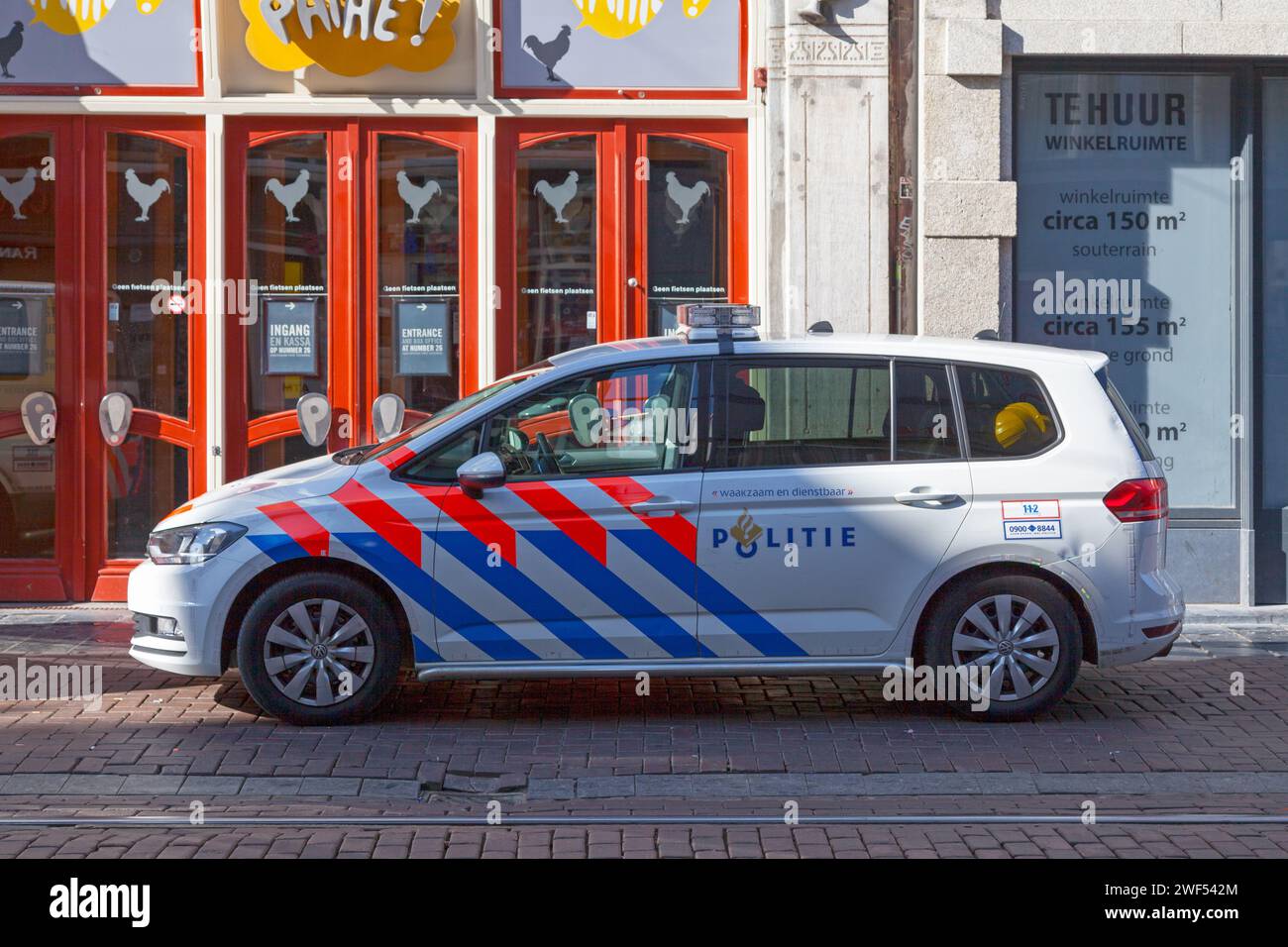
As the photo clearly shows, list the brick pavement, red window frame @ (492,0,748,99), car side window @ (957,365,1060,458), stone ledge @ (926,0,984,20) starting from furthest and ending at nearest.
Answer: red window frame @ (492,0,748,99)
stone ledge @ (926,0,984,20)
car side window @ (957,365,1060,458)
the brick pavement

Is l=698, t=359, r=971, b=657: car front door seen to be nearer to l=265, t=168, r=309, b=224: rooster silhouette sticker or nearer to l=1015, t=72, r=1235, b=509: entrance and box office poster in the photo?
l=1015, t=72, r=1235, b=509: entrance and box office poster

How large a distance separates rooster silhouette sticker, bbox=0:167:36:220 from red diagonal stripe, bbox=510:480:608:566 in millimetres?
5544

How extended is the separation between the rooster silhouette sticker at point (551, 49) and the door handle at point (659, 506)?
4.85 meters

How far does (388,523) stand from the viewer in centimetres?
757

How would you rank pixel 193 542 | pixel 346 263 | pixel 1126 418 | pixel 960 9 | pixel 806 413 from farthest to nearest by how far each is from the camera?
pixel 346 263
pixel 960 9
pixel 1126 418
pixel 806 413
pixel 193 542

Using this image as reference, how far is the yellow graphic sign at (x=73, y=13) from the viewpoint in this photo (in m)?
11.3

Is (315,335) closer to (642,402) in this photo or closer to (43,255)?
(43,255)

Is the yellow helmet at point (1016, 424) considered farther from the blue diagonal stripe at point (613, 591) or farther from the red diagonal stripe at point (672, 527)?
the blue diagonal stripe at point (613, 591)

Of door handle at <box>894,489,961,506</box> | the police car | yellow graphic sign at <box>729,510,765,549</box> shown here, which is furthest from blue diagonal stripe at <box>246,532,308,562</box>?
door handle at <box>894,489,961,506</box>

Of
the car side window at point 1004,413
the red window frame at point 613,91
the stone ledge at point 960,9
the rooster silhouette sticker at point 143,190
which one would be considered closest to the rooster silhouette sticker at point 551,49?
the red window frame at point 613,91

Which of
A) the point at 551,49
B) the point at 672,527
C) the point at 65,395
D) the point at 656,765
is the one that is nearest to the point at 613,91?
the point at 551,49

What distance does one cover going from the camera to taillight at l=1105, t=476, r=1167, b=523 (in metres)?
7.65

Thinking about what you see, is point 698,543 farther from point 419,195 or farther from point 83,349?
point 83,349

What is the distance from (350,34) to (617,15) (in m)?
1.80
